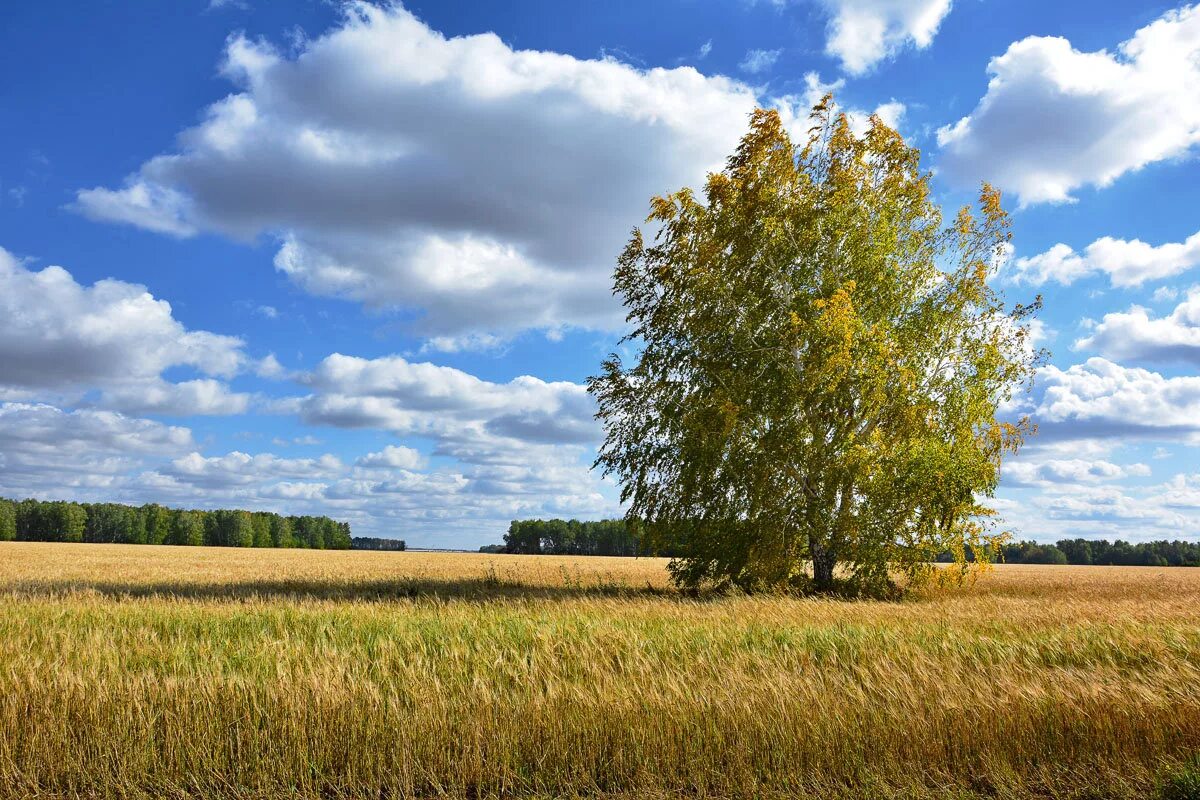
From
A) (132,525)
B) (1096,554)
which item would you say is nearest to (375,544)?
(132,525)

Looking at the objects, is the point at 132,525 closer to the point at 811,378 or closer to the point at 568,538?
the point at 568,538

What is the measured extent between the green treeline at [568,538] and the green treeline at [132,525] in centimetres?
4796

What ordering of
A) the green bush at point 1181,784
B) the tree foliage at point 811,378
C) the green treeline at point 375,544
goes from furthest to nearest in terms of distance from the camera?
the green treeline at point 375,544 → the tree foliage at point 811,378 → the green bush at point 1181,784

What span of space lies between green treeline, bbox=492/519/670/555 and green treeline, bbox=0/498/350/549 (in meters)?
48.0

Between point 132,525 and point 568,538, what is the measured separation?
79.0 m

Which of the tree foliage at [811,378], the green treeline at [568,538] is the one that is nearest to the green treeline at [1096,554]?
the green treeline at [568,538]

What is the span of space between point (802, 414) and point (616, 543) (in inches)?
4516

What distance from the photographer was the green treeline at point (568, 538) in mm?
131875

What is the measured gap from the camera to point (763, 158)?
2120 centimetres

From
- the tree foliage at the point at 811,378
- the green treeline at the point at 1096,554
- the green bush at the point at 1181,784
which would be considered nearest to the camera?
the green bush at the point at 1181,784

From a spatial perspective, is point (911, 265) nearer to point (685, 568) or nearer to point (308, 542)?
point (685, 568)

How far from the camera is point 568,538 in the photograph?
137250 millimetres

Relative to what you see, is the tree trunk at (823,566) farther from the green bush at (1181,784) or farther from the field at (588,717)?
the green bush at (1181,784)

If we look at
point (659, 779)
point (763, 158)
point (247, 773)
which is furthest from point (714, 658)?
point (763, 158)
